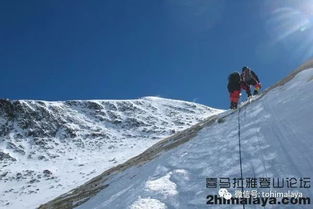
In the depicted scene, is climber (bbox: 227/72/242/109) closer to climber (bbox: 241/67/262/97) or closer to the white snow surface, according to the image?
climber (bbox: 241/67/262/97)

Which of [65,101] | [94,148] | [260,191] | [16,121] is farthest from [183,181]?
[65,101]

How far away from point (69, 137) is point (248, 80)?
8025 centimetres

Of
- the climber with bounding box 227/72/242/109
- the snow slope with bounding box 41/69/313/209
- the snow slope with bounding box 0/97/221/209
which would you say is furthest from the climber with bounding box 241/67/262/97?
the snow slope with bounding box 0/97/221/209

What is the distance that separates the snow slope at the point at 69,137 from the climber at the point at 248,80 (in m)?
36.0

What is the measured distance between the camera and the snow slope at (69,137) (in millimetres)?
64812

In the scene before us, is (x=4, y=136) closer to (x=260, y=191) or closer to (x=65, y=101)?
(x=65, y=101)

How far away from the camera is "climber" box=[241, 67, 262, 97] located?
23547 mm

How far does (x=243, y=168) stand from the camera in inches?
387

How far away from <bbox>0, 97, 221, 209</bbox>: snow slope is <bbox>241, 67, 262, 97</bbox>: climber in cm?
3598

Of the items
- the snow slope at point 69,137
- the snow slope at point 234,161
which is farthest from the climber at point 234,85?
the snow slope at point 69,137

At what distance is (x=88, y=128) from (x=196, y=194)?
9842 centimetres

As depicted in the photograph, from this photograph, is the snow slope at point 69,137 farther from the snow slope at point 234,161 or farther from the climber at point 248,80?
the snow slope at point 234,161

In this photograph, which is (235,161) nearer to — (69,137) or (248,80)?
(248,80)

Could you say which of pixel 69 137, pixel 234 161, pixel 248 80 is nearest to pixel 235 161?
pixel 234 161
